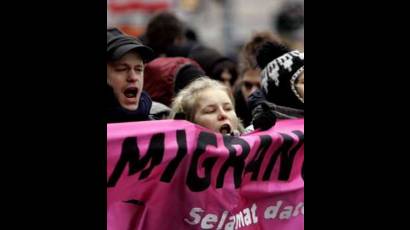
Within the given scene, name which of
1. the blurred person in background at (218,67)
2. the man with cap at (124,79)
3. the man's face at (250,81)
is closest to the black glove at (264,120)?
the man with cap at (124,79)

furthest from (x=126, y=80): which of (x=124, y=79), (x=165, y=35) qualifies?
(x=165, y=35)

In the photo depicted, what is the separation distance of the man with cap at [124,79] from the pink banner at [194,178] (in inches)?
15.9

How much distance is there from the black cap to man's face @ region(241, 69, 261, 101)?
2055 mm

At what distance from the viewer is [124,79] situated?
14.8 feet

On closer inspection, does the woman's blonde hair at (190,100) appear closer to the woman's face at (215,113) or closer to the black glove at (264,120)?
the woman's face at (215,113)

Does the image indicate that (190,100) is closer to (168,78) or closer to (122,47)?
(122,47)

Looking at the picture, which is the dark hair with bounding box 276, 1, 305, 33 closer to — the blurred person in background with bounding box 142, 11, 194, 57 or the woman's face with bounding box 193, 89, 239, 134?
the blurred person in background with bounding box 142, 11, 194, 57

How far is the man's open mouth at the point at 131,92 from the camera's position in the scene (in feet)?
14.8

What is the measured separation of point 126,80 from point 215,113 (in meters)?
0.58
